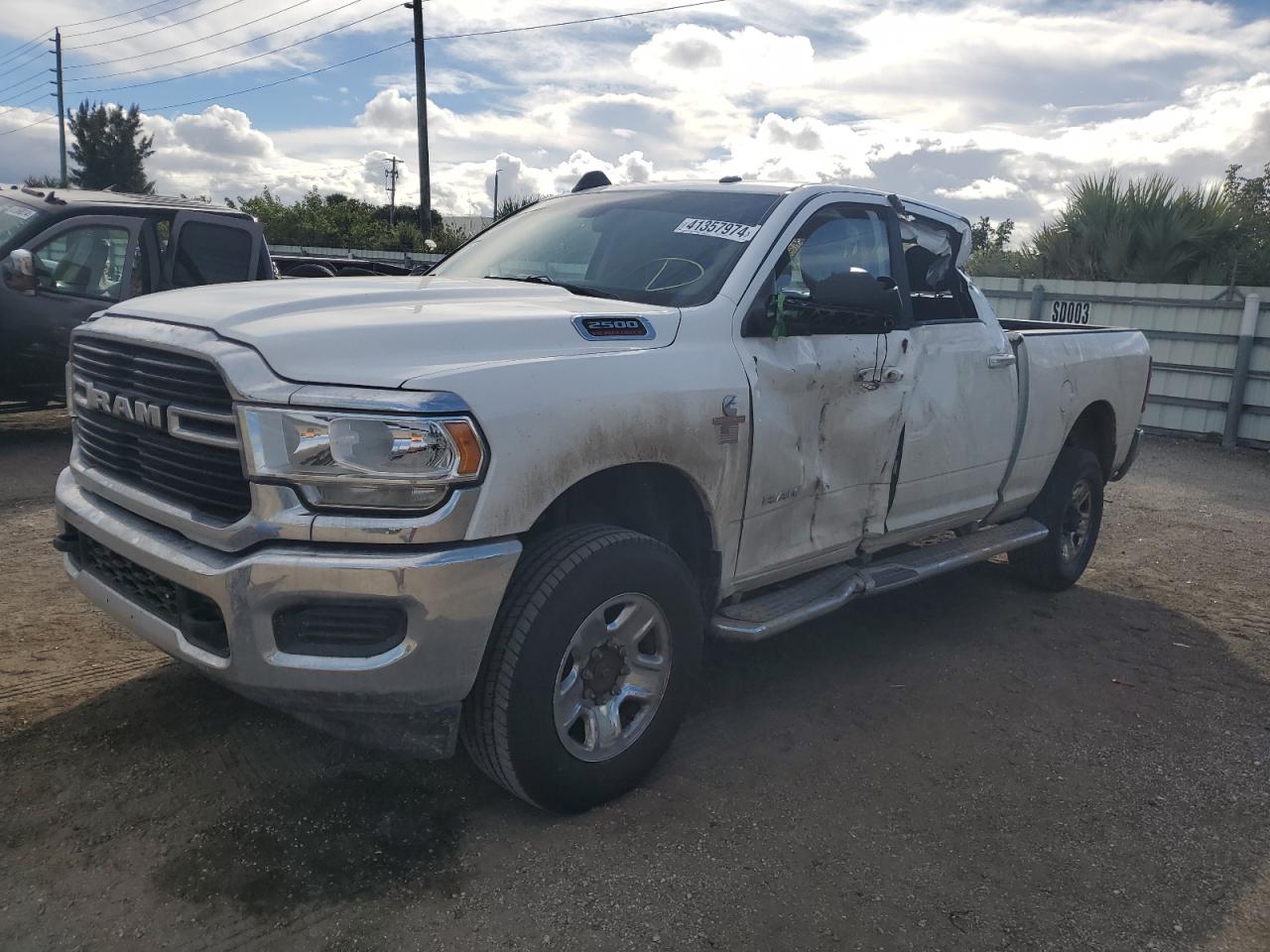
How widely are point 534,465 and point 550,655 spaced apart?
523 mm

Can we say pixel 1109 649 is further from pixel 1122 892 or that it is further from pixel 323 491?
pixel 323 491

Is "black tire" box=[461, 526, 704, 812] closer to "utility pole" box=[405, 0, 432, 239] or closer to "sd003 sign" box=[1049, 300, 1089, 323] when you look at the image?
"sd003 sign" box=[1049, 300, 1089, 323]

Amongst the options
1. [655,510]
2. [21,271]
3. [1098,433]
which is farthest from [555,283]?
[21,271]

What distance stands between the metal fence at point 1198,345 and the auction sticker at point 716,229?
8713 mm

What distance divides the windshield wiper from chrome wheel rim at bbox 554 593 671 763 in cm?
118

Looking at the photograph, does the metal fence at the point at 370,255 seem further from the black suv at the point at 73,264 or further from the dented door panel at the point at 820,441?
the dented door panel at the point at 820,441

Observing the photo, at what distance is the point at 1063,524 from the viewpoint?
5.70 metres

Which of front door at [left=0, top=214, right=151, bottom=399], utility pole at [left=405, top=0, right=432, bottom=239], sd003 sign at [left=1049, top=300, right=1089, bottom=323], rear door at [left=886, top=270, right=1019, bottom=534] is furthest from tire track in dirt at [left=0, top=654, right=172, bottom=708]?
utility pole at [left=405, top=0, right=432, bottom=239]

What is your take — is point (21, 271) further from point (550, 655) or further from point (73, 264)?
point (550, 655)

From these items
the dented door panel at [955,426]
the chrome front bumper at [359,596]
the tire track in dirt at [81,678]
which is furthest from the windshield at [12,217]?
the dented door panel at [955,426]

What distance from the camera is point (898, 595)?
5.67m

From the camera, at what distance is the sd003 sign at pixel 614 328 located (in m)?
3.12

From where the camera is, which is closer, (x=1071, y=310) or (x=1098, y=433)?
(x=1098, y=433)

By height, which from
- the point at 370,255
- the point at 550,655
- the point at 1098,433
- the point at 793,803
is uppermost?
the point at 370,255
